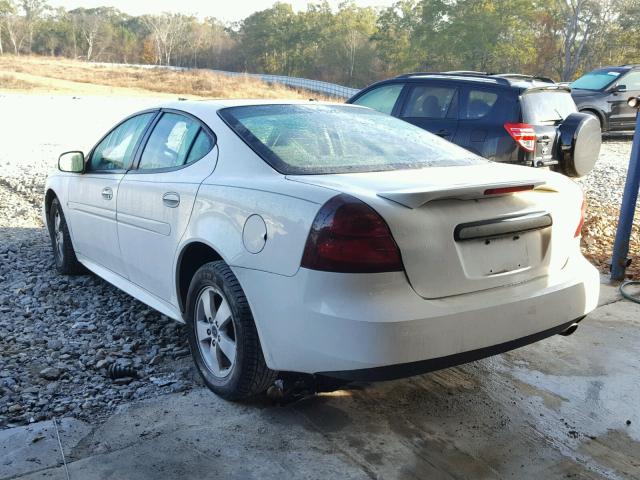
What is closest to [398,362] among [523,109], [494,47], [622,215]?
[622,215]

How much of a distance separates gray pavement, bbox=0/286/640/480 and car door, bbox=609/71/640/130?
14.5 meters

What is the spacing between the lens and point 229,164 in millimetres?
3246

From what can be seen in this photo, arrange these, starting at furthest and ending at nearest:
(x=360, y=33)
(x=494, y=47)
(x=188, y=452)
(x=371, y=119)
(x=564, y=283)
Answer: (x=360, y=33), (x=494, y=47), (x=371, y=119), (x=564, y=283), (x=188, y=452)

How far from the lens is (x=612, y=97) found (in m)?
16.2

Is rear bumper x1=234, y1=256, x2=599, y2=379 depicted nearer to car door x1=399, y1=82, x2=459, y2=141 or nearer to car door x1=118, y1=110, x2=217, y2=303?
car door x1=118, y1=110, x2=217, y2=303

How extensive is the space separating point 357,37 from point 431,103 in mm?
70052

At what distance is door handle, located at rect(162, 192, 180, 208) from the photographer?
3431mm

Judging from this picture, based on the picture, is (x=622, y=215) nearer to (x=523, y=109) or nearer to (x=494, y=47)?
(x=523, y=109)

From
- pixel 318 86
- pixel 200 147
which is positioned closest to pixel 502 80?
pixel 200 147

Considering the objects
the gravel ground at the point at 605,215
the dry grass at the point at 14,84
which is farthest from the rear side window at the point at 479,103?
the dry grass at the point at 14,84

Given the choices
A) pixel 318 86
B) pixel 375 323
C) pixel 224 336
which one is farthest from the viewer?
pixel 318 86

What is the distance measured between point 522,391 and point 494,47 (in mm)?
49758

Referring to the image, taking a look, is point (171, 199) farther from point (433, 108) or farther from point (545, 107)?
point (545, 107)

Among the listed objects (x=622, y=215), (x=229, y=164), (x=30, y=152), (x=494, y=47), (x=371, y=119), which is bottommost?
(x=30, y=152)
